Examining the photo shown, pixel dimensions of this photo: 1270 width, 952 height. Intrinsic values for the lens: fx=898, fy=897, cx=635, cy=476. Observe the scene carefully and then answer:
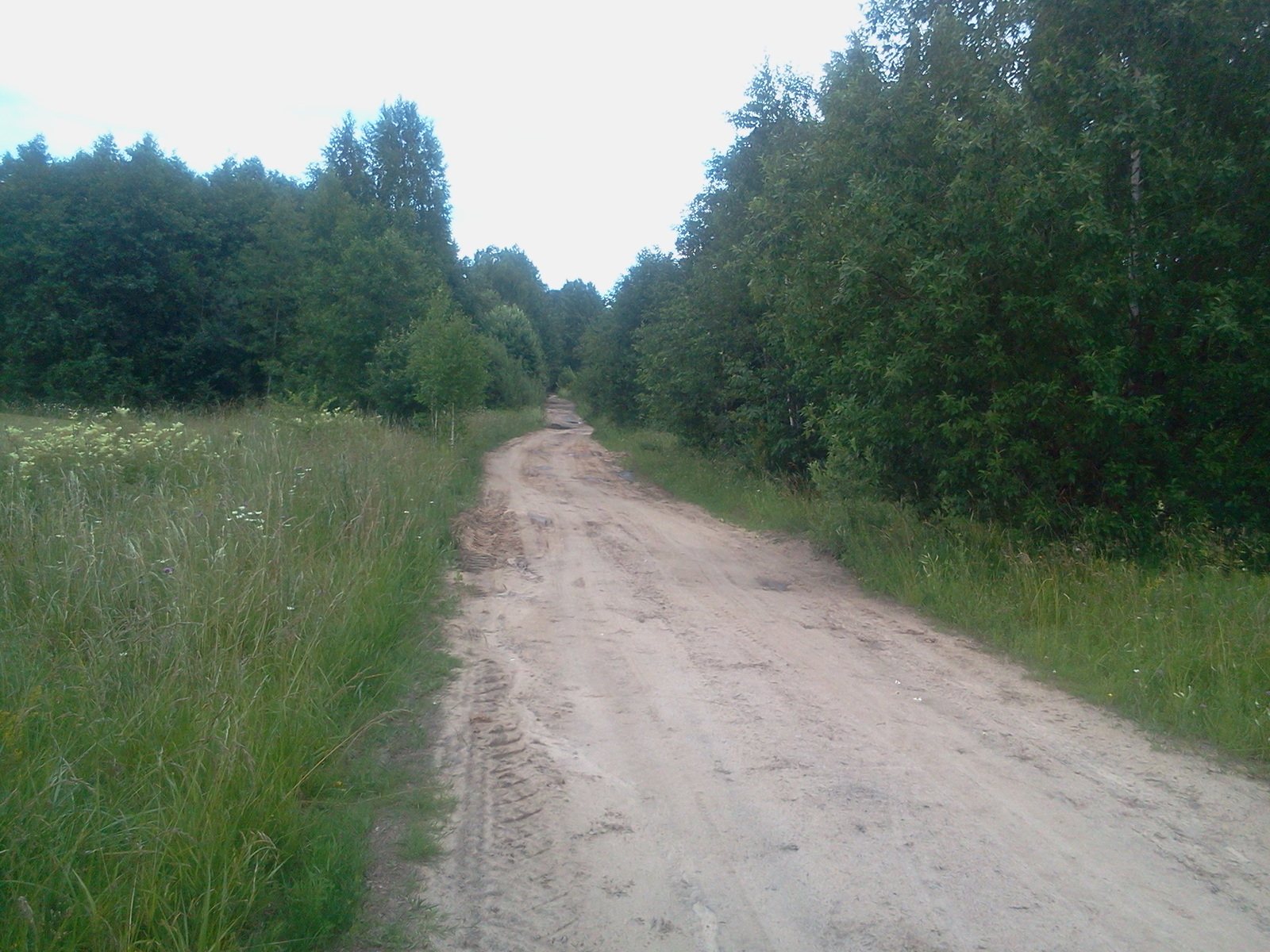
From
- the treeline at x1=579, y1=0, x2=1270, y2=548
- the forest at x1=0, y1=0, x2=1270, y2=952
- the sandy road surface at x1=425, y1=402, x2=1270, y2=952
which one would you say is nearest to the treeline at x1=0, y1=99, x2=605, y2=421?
the forest at x1=0, y1=0, x2=1270, y2=952

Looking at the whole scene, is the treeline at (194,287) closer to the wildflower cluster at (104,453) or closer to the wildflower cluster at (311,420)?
the wildflower cluster at (311,420)

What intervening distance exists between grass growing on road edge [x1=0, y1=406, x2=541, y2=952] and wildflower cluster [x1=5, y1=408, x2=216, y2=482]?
38 millimetres

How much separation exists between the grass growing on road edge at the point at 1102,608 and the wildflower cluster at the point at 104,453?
25.9 feet

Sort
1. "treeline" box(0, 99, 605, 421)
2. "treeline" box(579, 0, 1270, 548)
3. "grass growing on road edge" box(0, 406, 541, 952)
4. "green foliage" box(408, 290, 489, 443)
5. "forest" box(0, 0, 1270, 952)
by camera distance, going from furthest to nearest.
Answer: "treeline" box(0, 99, 605, 421), "green foliage" box(408, 290, 489, 443), "treeline" box(579, 0, 1270, 548), "forest" box(0, 0, 1270, 952), "grass growing on road edge" box(0, 406, 541, 952)

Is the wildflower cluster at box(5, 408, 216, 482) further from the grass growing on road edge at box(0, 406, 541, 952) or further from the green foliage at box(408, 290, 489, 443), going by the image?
the green foliage at box(408, 290, 489, 443)

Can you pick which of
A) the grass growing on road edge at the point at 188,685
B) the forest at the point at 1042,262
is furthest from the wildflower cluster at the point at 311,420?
the forest at the point at 1042,262

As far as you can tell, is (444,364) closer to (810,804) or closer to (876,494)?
(876,494)

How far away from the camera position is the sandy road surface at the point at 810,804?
3631 mm

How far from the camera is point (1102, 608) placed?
7.77 m

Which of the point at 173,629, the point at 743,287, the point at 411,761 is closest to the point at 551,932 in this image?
the point at 411,761

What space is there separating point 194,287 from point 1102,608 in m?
39.2

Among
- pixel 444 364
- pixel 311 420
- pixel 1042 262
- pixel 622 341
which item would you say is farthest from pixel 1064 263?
pixel 622 341

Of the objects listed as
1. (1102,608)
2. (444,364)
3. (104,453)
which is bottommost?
(1102,608)

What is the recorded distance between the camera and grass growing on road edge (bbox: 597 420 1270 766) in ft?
19.7
